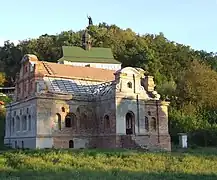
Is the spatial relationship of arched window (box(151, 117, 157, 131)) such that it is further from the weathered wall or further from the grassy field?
the weathered wall

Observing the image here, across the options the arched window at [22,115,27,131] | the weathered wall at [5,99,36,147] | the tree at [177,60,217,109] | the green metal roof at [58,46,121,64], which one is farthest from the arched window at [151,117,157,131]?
the green metal roof at [58,46,121,64]

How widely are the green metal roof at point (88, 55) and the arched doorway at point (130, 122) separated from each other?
120 feet

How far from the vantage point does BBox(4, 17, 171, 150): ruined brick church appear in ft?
105

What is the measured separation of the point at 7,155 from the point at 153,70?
43681mm

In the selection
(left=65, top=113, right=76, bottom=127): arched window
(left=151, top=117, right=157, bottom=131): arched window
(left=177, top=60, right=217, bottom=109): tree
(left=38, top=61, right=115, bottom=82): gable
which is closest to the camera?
(left=65, top=113, right=76, bottom=127): arched window

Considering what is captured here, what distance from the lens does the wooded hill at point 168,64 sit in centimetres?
4239

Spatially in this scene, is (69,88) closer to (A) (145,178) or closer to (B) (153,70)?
(A) (145,178)

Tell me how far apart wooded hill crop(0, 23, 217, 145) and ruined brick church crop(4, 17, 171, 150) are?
7966 mm

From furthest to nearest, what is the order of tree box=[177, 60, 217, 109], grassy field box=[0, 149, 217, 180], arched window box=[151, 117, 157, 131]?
tree box=[177, 60, 217, 109], arched window box=[151, 117, 157, 131], grassy field box=[0, 149, 217, 180]

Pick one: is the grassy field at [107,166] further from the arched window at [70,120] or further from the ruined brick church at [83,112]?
the arched window at [70,120]

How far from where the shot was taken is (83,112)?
35031 millimetres

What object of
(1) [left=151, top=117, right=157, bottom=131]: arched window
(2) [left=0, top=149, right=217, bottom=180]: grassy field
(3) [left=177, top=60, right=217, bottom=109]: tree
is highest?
(3) [left=177, top=60, right=217, bottom=109]: tree

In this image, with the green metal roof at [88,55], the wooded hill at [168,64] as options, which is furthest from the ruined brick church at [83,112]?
the green metal roof at [88,55]

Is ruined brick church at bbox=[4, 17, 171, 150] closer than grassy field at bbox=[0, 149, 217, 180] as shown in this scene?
No
